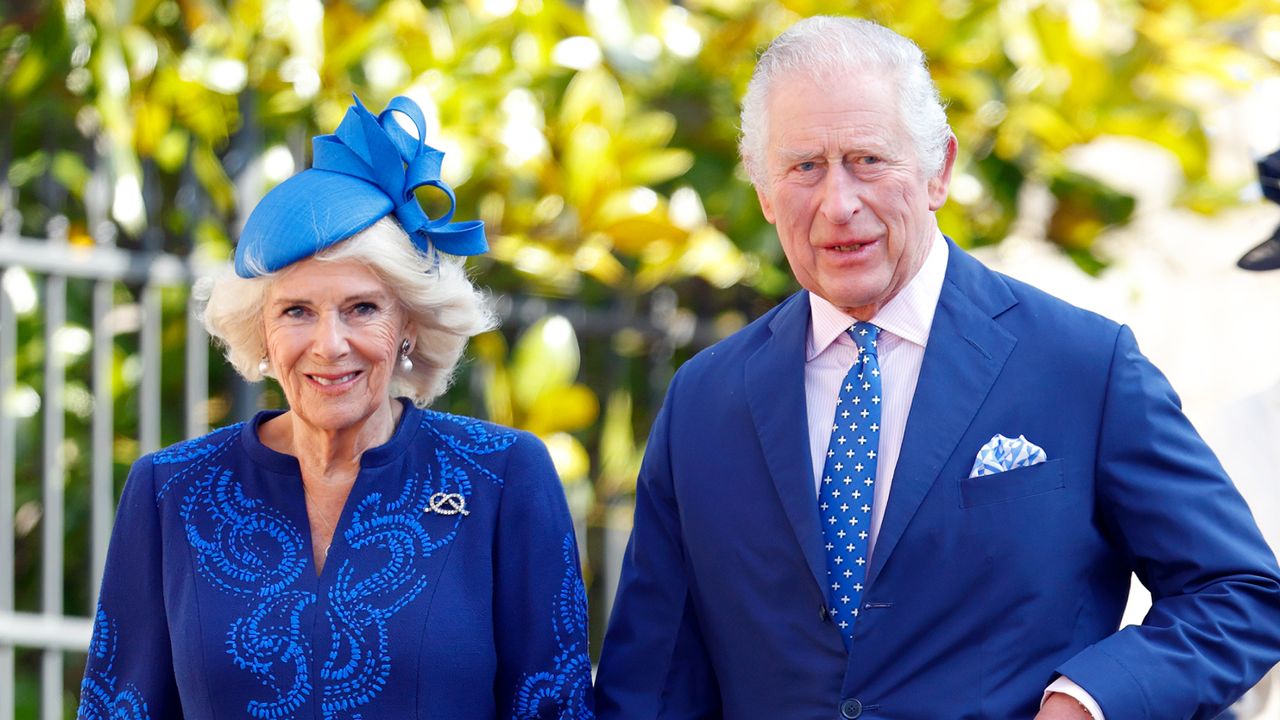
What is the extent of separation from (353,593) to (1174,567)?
1257 mm

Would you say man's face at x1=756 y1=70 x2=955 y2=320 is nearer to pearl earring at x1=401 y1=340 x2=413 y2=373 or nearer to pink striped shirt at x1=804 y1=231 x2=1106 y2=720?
pink striped shirt at x1=804 y1=231 x2=1106 y2=720

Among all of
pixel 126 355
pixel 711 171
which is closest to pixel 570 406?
pixel 711 171

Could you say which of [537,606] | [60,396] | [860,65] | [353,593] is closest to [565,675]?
[537,606]

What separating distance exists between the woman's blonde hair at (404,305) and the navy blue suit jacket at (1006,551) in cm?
57

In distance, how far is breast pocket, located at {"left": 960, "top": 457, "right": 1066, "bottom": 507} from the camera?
2.52 m

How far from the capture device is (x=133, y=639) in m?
2.92

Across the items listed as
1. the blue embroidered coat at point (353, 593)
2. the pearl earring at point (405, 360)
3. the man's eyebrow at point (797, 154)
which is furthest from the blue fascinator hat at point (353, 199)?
the man's eyebrow at point (797, 154)

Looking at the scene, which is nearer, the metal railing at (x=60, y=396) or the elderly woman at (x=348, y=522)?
the elderly woman at (x=348, y=522)

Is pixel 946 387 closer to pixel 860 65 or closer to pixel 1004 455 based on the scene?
pixel 1004 455

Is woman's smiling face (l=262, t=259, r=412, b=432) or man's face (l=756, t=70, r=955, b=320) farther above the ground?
man's face (l=756, t=70, r=955, b=320)

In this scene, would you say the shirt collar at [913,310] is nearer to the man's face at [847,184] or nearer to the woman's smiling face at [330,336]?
the man's face at [847,184]

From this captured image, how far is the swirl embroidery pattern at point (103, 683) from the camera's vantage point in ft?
9.52

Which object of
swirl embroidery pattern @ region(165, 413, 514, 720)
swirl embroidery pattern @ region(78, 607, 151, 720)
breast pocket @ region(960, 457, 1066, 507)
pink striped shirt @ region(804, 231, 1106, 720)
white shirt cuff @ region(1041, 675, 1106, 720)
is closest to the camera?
white shirt cuff @ region(1041, 675, 1106, 720)

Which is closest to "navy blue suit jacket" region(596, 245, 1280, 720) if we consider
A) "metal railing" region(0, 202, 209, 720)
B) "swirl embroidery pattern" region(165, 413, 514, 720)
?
"swirl embroidery pattern" region(165, 413, 514, 720)
